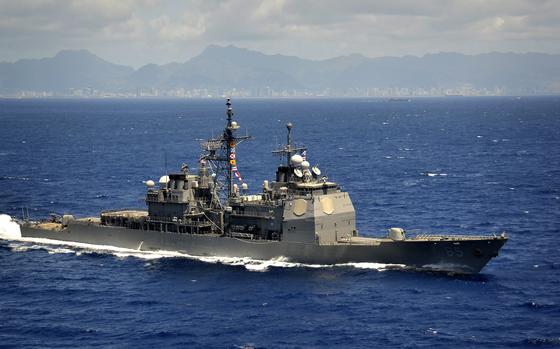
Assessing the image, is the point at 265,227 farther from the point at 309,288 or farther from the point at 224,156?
the point at 309,288

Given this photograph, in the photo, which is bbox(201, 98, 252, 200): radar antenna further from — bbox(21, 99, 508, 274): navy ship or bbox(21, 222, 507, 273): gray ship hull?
bbox(21, 222, 507, 273): gray ship hull

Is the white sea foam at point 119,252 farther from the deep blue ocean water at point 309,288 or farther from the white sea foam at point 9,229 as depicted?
the deep blue ocean water at point 309,288

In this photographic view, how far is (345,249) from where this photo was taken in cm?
5197

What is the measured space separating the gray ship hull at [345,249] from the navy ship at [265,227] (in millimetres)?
69

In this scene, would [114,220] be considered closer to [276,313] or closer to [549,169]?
[276,313]

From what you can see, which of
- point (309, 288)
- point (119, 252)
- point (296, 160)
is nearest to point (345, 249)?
point (309, 288)

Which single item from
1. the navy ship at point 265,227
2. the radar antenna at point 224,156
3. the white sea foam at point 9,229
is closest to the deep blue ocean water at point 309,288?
the navy ship at point 265,227

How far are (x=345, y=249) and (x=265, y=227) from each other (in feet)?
22.0

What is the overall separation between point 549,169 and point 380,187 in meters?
27.9

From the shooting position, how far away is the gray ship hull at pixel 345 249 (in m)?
49.9

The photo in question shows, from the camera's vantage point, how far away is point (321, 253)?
5241cm

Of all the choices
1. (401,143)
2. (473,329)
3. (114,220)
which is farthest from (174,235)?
(401,143)

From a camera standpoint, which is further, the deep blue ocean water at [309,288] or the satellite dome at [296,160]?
the satellite dome at [296,160]

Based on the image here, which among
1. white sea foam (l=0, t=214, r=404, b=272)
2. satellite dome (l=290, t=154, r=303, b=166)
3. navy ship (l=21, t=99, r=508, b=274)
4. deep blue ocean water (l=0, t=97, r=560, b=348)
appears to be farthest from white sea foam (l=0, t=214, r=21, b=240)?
satellite dome (l=290, t=154, r=303, b=166)
